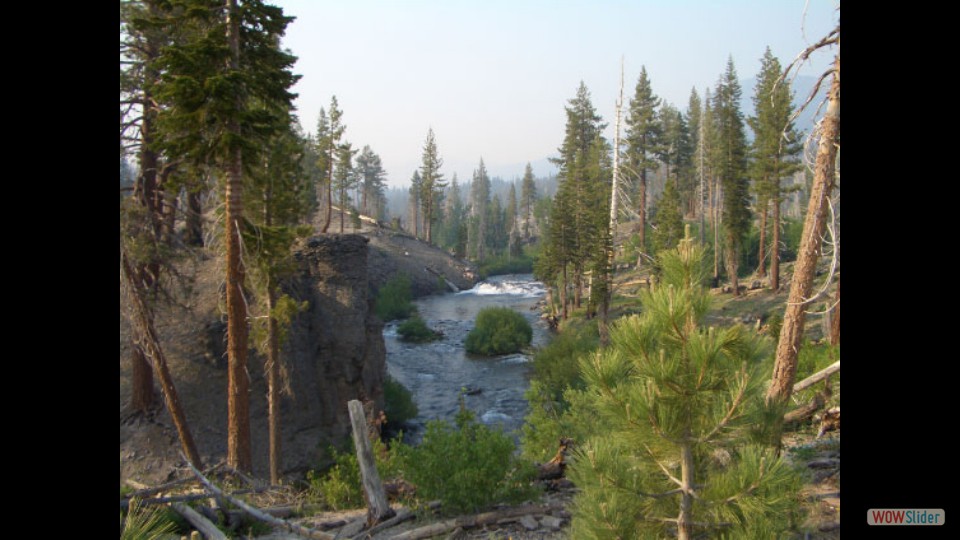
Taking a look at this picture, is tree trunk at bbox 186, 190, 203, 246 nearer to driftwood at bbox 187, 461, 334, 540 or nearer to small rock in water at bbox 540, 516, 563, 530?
driftwood at bbox 187, 461, 334, 540

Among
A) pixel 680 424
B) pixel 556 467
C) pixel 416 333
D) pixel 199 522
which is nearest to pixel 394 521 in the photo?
pixel 199 522

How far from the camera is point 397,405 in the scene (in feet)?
72.6

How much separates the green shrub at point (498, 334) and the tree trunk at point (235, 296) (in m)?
21.8

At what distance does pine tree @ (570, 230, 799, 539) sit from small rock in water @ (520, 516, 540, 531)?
251 centimetres

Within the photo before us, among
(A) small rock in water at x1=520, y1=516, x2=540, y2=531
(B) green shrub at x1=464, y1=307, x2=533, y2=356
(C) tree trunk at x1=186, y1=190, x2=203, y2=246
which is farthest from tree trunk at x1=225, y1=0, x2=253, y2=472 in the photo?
(B) green shrub at x1=464, y1=307, x2=533, y2=356

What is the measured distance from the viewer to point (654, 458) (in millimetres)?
3914

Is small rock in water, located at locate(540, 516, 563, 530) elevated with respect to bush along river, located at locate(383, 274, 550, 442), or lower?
elevated

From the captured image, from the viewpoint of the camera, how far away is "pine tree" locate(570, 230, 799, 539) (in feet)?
11.3
